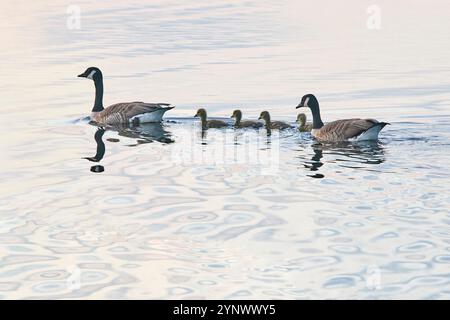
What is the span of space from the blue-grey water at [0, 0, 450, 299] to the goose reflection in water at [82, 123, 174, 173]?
93 millimetres

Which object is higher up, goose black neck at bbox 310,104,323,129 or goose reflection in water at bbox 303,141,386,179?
goose black neck at bbox 310,104,323,129

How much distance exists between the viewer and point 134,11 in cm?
5562

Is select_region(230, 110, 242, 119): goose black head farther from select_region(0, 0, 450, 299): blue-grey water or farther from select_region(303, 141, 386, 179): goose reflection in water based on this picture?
select_region(303, 141, 386, 179): goose reflection in water

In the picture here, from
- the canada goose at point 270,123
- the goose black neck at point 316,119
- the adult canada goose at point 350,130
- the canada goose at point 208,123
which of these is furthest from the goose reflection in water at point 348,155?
the canada goose at point 208,123

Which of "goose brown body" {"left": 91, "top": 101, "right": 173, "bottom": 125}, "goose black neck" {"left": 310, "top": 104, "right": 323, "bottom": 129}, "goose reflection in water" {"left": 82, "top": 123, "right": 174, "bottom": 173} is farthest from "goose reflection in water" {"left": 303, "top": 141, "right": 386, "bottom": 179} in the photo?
"goose brown body" {"left": 91, "top": 101, "right": 173, "bottom": 125}

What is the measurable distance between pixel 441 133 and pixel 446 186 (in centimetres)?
573

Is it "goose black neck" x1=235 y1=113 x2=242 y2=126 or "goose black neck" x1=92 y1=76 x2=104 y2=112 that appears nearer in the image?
"goose black neck" x1=235 y1=113 x2=242 y2=126

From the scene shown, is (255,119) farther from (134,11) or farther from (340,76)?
(134,11)

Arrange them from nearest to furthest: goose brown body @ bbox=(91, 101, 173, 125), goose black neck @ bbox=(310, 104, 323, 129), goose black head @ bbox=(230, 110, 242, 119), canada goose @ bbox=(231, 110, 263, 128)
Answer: goose black neck @ bbox=(310, 104, 323, 129), canada goose @ bbox=(231, 110, 263, 128), goose black head @ bbox=(230, 110, 242, 119), goose brown body @ bbox=(91, 101, 173, 125)

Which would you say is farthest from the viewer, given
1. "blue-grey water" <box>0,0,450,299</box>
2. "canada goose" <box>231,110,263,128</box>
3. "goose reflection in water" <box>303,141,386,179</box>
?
"canada goose" <box>231,110,263,128</box>

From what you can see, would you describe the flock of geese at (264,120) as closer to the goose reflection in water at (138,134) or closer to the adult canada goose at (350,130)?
the adult canada goose at (350,130)

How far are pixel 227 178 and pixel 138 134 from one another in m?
6.39

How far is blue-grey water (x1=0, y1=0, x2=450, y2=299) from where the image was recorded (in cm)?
1403
